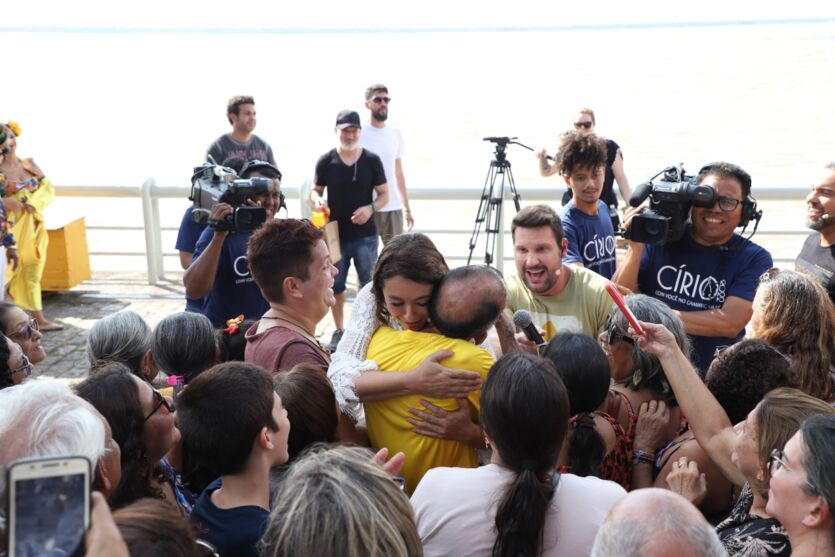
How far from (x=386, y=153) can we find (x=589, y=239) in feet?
12.8

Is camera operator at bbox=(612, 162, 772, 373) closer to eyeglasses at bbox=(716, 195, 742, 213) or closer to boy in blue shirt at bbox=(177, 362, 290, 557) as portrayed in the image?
eyeglasses at bbox=(716, 195, 742, 213)

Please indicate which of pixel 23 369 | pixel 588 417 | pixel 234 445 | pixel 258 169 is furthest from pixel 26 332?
pixel 588 417

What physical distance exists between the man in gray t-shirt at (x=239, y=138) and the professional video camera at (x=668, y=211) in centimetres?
425

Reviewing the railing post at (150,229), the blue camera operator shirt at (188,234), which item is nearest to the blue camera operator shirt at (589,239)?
the blue camera operator shirt at (188,234)

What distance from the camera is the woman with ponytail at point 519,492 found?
8.08 feet

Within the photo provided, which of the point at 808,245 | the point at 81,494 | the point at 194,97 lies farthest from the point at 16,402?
the point at 194,97

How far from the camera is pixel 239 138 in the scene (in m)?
8.24

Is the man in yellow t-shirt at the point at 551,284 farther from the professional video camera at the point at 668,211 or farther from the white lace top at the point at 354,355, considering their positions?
the white lace top at the point at 354,355

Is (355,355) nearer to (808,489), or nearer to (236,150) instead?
(808,489)

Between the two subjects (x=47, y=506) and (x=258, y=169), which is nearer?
(x=47, y=506)

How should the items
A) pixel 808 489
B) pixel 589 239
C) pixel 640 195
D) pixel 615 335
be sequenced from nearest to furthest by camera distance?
pixel 808 489, pixel 615 335, pixel 640 195, pixel 589 239

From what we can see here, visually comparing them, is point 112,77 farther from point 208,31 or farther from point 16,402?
point 16,402

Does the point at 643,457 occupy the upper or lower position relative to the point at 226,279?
lower

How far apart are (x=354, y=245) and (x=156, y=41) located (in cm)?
4140
